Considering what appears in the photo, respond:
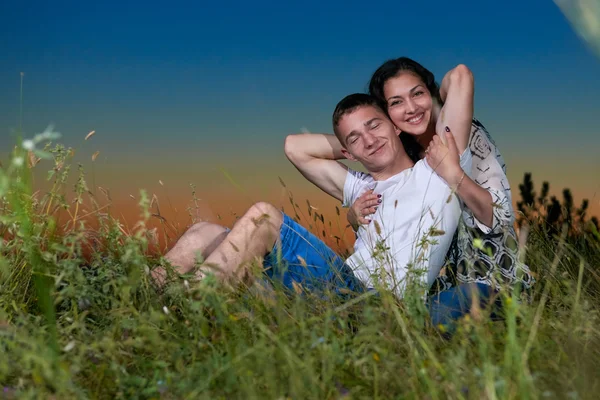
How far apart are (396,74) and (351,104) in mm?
405

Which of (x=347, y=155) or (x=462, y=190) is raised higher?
(x=347, y=155)

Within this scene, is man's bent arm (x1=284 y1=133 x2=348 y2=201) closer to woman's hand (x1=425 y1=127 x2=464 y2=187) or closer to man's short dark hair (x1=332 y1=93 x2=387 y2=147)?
man's short dark hair (x1=332 y1=93 x2=387 y2=147)

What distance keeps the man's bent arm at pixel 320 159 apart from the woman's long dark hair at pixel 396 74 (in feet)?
1.53

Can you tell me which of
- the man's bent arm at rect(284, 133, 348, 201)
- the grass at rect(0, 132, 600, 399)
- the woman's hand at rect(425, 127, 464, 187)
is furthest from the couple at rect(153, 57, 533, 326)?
the grass at rect(0, 132, 600, 399)

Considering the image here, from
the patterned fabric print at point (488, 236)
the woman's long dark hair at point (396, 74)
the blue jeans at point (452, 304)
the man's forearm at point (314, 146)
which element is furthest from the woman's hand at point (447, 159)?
the man's forearm at point (314, 146)

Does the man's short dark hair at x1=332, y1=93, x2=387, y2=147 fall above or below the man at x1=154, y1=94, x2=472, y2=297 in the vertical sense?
above

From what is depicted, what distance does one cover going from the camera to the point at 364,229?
360 cm

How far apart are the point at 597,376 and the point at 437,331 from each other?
65 centimetres

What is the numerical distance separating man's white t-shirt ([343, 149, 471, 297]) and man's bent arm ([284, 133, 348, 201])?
Answer: 731mm

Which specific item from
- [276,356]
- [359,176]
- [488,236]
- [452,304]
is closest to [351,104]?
[359,176]

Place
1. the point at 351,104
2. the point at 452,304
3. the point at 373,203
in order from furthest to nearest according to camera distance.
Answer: the point at 351,104
the point at 373,203
the point at 452,304

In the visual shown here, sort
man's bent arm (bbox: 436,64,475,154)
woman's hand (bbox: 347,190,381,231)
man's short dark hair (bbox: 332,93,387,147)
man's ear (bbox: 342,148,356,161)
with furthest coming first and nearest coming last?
1. man's ear (bbox: 342,148,356,161)
2. man's short dark hair (bbox: 332,93,387,147)
3. woman's hand (bbox: 347,190,381,231)
4. man's bent arm (bbox: 436,64,475,154)

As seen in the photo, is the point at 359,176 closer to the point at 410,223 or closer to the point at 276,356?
the point at 410,223

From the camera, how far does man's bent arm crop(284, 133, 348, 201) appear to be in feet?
15.2
